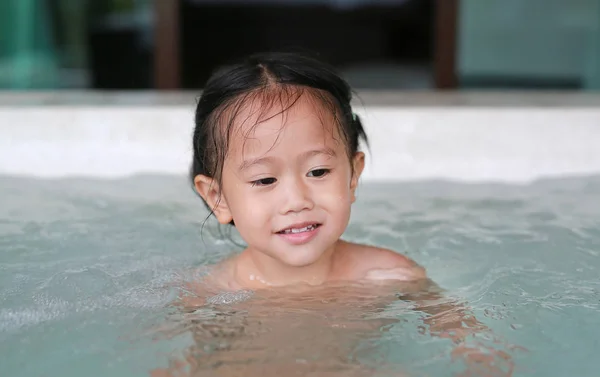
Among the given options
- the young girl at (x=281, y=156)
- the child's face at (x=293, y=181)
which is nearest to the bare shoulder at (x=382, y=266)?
the young girl at (x=281, y=156)

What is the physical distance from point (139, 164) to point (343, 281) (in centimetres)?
131

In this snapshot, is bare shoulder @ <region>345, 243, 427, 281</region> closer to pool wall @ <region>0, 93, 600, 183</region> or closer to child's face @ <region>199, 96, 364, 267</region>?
child's face @ <region>199, 96, 364, 267</region>

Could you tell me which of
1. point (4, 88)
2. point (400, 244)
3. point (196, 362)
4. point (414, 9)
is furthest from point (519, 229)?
point (414, 9)

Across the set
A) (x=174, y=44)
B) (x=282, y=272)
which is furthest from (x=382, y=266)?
(x=174, y=44)

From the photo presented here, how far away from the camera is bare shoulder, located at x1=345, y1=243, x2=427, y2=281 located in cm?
183

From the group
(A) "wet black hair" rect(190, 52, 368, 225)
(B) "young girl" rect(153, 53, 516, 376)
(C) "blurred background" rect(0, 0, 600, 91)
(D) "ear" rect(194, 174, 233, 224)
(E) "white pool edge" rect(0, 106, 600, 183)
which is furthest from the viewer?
(C) "blurred background" rect(0, 0, 600, 91)

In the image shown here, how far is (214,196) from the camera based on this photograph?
69.2 inches

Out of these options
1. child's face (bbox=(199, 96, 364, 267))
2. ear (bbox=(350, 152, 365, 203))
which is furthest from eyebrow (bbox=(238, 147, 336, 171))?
ear (bbox=(350, 152, 365, 203))

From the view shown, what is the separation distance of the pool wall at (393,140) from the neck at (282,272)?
1062 millimetres

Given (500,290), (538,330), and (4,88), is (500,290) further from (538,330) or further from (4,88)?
(4,88)

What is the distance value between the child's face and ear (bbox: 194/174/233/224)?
9 cm

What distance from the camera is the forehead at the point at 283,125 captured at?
1.58 m

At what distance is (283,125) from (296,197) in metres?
0.14

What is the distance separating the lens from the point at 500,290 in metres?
1.78
